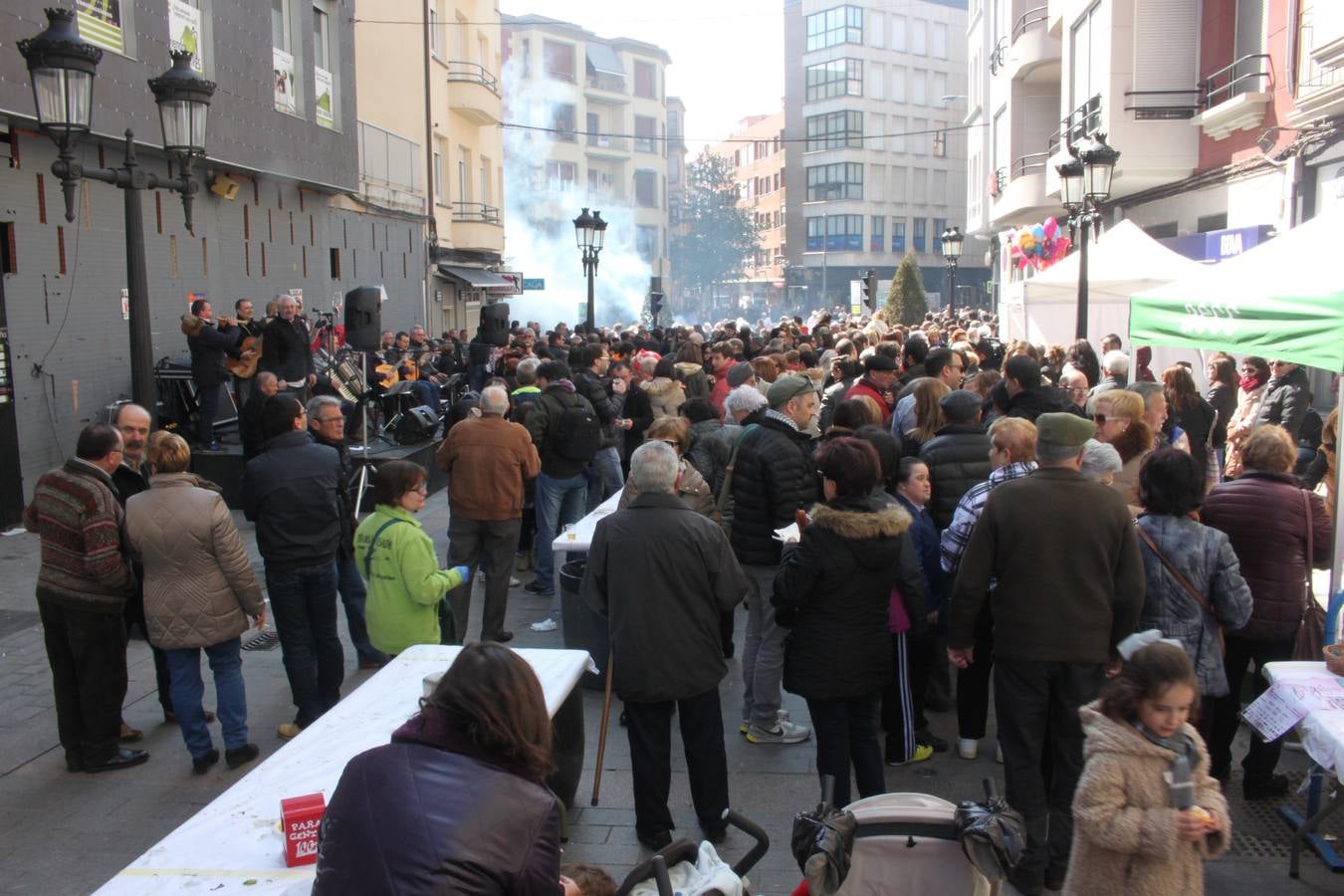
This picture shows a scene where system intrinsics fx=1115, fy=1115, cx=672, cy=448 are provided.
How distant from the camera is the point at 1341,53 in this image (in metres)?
12.6

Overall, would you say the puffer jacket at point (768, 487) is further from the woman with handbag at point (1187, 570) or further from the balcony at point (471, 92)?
the balcony at point (471, 92)

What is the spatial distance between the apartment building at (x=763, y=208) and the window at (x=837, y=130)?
7300 mm

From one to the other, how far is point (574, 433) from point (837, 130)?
61661 millimetres

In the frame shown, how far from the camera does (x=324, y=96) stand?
18875 mm

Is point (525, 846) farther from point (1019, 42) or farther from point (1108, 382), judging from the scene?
point (1019, 42)

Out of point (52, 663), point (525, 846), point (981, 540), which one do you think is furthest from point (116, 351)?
point (525, 846)

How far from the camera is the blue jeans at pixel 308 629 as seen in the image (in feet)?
19.9

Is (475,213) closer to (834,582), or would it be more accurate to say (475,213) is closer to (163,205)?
(163,205)

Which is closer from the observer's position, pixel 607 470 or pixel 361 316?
pixel 607 470

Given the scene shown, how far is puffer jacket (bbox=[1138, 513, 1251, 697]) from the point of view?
4.78 meters

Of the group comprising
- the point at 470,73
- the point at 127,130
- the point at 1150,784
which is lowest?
the point at 1150,784

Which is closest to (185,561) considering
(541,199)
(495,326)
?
(495,326)

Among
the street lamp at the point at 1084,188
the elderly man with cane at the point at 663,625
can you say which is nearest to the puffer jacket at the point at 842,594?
the elderly man with cane at the point at 663,625

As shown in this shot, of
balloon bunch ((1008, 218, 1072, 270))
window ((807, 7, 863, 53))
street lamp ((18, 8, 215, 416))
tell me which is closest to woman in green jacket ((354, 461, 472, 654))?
street lamp ((18, 8, 215, 416))
